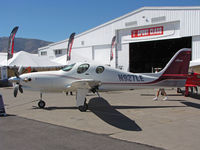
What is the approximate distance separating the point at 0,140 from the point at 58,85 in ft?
16.6

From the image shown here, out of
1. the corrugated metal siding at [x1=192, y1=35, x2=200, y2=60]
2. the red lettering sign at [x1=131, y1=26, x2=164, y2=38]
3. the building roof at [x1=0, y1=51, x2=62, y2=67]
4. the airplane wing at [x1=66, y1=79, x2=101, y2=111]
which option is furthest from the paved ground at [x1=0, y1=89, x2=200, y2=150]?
the red lettering sign at [x1=131, y1=26, x2=164, y2=38]

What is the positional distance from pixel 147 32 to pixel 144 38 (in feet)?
2.84

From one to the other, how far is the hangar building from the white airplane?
51.3ft

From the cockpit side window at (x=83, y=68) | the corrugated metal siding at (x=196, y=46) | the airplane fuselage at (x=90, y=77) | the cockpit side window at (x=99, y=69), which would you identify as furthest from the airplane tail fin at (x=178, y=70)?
the corrugated metal siding at (x=196, y=46)

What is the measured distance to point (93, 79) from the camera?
1079cm

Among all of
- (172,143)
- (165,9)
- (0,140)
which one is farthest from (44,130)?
(165,9)

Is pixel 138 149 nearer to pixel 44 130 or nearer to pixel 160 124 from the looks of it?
pixel 160 124

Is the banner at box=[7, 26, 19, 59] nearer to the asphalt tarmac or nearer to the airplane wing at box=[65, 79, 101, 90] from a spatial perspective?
the airplane wing at box=[65, 79, 101, 90]

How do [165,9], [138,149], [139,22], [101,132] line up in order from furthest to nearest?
[139,22]
[165,9]
[101,132]
[138,149]

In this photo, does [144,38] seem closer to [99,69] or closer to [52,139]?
[99,69]

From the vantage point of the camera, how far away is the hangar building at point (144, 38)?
25688 mm

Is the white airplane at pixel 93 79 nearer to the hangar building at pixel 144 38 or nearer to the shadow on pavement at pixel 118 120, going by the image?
the shadow on pavement at pixel 118 120

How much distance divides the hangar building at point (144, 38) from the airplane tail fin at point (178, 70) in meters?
15.3

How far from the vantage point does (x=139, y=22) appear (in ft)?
98.4
